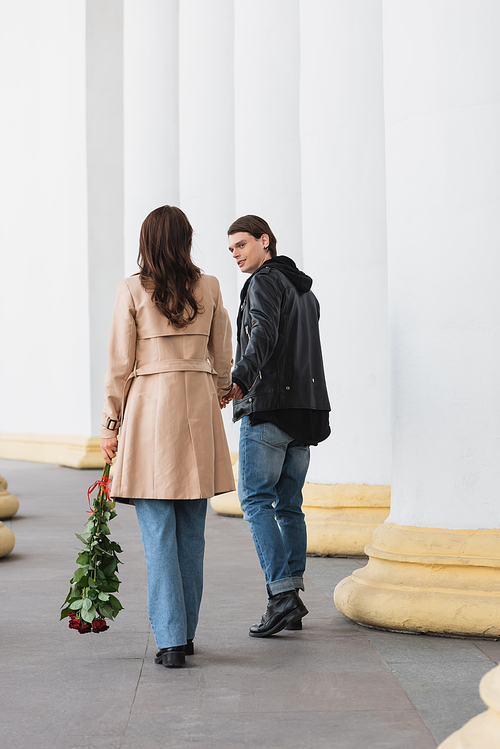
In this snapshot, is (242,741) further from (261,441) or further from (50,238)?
(50,238)

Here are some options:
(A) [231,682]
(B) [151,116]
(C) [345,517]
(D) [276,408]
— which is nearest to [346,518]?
(C) [345,517]

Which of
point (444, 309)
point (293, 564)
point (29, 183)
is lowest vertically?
point (293, 564)

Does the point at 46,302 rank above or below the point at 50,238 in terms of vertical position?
→ below

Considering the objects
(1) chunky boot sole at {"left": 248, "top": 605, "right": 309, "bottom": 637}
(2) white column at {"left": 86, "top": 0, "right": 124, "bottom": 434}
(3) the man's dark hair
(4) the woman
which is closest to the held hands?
(4) the woman

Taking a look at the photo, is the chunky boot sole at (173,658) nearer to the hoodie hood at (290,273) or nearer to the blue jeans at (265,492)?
the blue jeans at (265,492)

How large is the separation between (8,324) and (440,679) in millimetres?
21084

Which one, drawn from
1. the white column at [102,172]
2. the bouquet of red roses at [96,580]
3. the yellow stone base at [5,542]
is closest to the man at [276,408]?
the bouquet of red roses at [96,580]

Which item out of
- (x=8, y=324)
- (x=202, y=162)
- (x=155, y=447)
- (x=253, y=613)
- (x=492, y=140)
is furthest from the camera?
(x=8, y=324)

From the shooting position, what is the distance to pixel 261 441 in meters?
5.29

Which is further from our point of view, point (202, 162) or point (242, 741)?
point (202, 162)

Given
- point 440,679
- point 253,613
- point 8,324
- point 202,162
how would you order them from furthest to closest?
point 8,324, point 202,162, point 253,613, point 440,679

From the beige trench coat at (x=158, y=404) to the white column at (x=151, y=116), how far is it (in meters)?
11.7

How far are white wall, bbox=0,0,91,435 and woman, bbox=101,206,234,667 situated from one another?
1524 centimetres

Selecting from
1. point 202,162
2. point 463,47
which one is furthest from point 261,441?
point 202,162
